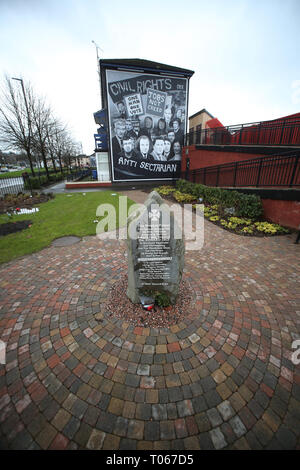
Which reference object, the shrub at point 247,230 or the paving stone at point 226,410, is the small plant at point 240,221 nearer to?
the shrub at point 247,230

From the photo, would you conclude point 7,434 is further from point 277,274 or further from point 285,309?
point 277,274

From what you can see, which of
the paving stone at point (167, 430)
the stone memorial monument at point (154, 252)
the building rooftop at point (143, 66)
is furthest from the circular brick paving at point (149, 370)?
the building rooftop at point (143, 66)

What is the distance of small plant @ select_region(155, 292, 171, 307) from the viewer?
334cm

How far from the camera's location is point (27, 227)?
771cm

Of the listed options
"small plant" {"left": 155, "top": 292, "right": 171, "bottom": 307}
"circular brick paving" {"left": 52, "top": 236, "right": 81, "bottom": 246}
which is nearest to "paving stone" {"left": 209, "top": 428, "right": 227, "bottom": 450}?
"small plant" {"left": 155, "top": 292, "right": 171, "bottom": 307}

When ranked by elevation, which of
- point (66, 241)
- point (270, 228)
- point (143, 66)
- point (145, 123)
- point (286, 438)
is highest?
point (143, 66)

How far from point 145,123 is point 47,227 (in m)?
14.8

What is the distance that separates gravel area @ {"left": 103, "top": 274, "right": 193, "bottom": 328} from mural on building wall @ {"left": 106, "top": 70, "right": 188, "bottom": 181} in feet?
55.1

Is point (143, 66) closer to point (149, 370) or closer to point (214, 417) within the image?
point (149, 370)

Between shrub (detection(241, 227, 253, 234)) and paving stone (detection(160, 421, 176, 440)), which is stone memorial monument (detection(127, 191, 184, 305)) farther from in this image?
shrub (detection(241, 227, 253, 234))

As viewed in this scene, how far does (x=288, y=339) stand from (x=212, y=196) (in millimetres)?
8476

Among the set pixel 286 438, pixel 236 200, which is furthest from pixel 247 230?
pixel 286 438

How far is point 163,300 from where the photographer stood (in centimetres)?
334
